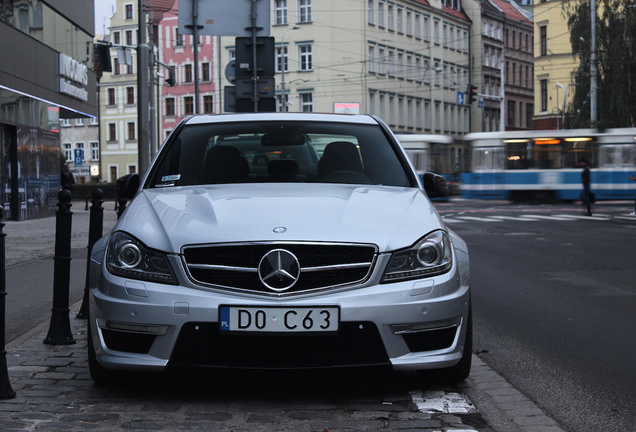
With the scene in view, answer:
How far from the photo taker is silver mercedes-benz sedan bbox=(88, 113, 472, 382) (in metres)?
4.84

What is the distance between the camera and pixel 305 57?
79.4 meters

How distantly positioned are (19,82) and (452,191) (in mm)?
27703

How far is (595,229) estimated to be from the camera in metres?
22.7

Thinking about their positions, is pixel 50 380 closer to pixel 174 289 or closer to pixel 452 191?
pixel 174 289

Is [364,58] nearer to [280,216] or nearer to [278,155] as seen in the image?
[278,155]

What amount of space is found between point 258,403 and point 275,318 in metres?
0.54

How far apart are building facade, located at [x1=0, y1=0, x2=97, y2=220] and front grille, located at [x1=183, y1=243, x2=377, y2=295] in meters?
22.2

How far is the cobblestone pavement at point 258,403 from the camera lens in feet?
15.2

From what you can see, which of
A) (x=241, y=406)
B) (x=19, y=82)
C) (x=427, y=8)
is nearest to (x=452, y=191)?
(x=19, y=82)

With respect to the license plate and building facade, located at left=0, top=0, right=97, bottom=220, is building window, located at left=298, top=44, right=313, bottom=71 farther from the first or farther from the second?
the license plate

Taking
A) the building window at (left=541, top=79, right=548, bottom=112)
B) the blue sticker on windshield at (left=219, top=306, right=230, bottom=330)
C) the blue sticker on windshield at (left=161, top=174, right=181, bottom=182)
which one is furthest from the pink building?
the blue sticker on windshield at (left=219, top=306, right=230, bottom=330)

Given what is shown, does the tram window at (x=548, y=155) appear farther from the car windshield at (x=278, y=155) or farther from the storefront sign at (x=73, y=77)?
the car windshield at (x=278, y=155)

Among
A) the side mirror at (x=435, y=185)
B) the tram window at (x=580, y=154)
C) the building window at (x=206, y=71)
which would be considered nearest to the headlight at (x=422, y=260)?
the side mirror at (x=435, y=185)

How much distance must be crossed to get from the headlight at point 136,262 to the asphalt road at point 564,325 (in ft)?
6.68
